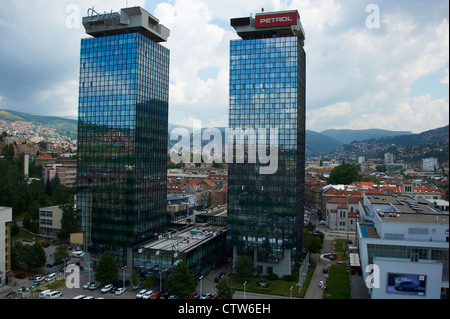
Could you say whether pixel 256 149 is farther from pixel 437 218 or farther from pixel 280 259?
pixel 437 218

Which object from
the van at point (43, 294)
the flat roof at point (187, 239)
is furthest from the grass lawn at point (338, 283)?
the van at point (43, 294)

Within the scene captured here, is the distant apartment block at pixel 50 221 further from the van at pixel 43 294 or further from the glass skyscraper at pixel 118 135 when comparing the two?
the van at pixel 43 294

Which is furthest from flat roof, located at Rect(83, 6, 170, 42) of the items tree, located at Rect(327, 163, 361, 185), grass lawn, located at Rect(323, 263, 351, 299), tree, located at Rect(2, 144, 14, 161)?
tree, located at Rect(327, 163, 361, 185)

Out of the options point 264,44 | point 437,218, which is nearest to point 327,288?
point 437,218

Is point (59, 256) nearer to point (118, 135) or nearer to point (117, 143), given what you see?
point (117, 143)

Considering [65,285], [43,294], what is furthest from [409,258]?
[65,285]
